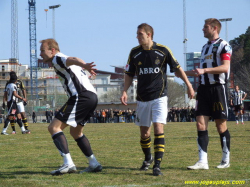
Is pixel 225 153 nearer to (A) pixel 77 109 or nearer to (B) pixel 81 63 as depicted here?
(A) pixel 77 109

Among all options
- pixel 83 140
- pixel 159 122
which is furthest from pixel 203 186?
pixel 83 140

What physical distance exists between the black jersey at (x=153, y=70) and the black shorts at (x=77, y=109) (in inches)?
31.1

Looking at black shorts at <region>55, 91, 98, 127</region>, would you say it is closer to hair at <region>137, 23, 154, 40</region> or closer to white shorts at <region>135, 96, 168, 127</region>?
white shorts at <region>135, 96, 168, 127</region>

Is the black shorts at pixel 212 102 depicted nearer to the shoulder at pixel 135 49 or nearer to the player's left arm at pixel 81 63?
the shoulder at pixel 135 49

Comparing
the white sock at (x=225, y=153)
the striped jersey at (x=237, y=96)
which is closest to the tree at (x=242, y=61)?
the striped jersey at (x=237, y=96)

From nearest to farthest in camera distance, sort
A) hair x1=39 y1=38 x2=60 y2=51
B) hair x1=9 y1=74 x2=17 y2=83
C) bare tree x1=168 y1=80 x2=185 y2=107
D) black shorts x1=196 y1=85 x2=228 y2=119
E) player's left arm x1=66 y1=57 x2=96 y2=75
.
→ 1. player's left arm x1=66 y1=57 x2=96 y2=75
2. hair x1=39 y1=38 x2=60 y2=51
3. black shorts x1=196 y1=85 x2=228 y2=119
4. hair x1=9 y1=74 x2=17 y2=83
5. bare tree x1=168 y1=80 x2=185 y2=107

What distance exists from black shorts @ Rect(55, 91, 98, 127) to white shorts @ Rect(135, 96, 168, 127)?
29.7 inches

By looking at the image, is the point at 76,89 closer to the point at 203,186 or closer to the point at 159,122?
the point at 159,122

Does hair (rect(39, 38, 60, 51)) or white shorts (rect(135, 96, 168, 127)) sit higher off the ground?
hair (rect(39, 38, 60, 51))

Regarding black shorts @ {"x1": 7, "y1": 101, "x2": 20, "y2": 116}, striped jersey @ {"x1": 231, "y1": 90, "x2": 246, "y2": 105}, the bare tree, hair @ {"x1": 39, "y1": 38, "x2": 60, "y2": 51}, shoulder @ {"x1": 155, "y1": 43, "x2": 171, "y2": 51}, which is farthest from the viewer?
the bare tree

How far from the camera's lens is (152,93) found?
753 centimetres

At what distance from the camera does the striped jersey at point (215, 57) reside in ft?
25.7

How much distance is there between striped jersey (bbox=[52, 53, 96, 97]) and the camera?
7.24m

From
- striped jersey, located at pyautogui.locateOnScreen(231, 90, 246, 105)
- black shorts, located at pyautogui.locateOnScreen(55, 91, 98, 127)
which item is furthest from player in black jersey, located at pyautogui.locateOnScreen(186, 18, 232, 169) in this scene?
striped jersey, located at pyautogui.locateOnScreen(231, 90, 246, 105)
